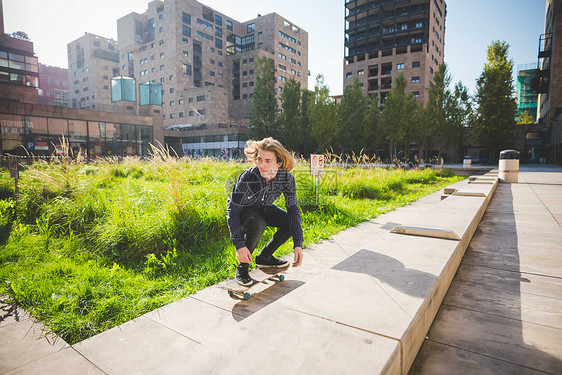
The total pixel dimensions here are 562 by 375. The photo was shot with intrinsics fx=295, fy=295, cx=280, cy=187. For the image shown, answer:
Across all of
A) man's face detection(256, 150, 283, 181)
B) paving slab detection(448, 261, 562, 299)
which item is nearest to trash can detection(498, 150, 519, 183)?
paving slab detection(448, 261, 562, 299)

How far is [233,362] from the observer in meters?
1.29

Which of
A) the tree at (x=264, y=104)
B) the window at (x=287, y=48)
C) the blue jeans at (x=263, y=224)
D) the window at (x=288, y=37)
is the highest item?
the window at (x=288, y=37)

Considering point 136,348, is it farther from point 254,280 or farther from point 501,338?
point 501,338

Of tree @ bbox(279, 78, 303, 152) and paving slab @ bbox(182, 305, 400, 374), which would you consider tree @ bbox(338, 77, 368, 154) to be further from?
paving slab @ bbox(182, 305, 400, 374)

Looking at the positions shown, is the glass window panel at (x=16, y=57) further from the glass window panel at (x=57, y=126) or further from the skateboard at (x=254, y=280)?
the skateboard at (x=254, y=280)

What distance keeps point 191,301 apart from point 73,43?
106994 mm

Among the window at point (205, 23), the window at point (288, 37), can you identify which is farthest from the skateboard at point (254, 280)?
the window at point (288, 37)

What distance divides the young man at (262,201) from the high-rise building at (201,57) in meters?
52.5

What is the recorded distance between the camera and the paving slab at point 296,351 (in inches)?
48.9

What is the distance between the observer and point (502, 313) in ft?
7.14

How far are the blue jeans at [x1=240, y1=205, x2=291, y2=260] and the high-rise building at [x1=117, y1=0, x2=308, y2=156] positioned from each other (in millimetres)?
52432

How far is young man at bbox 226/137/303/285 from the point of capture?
257 centimetres

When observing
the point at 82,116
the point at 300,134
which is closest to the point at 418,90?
the point at 300,134

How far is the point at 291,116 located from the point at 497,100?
76.0ft
